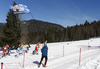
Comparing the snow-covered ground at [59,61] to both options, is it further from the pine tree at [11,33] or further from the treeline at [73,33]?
the treeline at [73,33]

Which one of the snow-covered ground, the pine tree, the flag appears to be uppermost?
the flag

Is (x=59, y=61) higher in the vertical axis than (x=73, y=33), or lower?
lower

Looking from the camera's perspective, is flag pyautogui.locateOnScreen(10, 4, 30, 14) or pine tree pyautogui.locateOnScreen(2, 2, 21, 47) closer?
flag pyautogui.locateOnScreen(10, 4, 30, 14)

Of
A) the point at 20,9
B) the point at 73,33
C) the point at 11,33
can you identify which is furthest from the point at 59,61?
the point at 73,33

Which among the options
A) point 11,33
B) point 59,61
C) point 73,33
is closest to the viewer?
point 59,61

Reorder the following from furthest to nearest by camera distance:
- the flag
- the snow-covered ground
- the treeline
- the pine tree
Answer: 1. the treeline
2. the pine tree
3. the flag
4. the snow-covered ground

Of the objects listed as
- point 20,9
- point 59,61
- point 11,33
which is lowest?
point 59,61

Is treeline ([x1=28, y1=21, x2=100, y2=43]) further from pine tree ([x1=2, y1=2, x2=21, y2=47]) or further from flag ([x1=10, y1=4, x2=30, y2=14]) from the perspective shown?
flag ([x1=10, y1=4, x2=30, y2=14])

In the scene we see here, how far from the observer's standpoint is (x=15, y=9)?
12211mm

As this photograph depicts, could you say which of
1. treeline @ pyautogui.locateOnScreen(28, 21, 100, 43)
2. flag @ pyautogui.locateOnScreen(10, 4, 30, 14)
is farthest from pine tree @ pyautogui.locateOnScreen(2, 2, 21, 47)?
treeline @ pyautogui.locateOnScreen(28, 21, 100, 43)

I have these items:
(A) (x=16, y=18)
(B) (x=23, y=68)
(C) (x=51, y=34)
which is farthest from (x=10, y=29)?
(C) (x=51, y=34)

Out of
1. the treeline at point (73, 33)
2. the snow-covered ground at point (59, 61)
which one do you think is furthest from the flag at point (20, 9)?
the treeline at point (73, 33)

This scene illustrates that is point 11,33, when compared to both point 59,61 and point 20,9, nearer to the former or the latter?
point 20,9

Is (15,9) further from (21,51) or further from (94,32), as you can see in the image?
(94,32)
